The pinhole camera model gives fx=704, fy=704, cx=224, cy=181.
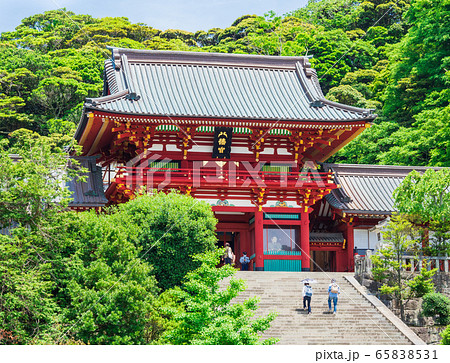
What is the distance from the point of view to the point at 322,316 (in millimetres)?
20406

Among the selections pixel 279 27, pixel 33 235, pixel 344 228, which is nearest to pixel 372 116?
pixel 344 228

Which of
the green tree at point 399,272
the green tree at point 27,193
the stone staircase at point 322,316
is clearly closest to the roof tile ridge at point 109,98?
the green tree at point 27,193

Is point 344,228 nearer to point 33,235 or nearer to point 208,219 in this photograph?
point 208,219

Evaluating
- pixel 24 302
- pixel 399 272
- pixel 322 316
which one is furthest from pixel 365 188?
pixel 24 302

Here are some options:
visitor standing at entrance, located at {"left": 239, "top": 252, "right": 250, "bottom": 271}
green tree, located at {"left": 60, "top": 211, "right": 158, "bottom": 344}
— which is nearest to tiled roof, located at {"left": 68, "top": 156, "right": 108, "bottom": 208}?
visitor standing at entrance, located at {"left": 239, "top": 252, "right": 250, "bottom": 271}

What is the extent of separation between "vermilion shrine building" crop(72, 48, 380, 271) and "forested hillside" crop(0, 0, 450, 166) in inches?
362

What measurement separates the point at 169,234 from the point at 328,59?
121 feet

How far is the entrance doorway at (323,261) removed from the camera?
103 feet

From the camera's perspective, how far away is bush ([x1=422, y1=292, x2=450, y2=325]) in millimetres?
21078

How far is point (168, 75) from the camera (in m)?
31.4

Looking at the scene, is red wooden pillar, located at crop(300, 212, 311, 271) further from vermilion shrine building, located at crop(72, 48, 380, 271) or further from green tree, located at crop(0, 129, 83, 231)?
green tree, located at crop(0, 129, 83, 231)

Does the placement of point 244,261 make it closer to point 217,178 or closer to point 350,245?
point 217,178

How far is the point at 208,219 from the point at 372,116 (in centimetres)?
957

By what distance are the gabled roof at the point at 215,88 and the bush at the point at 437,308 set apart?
907 cm
